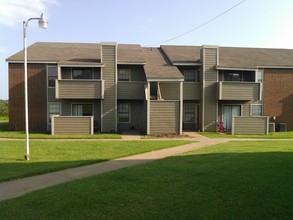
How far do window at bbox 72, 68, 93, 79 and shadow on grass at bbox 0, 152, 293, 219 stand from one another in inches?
590

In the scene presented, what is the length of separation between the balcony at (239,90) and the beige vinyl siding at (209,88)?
0.81 meters

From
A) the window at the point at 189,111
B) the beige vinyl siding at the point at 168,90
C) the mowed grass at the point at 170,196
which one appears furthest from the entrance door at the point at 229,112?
the mowed grass at the point at 170,196

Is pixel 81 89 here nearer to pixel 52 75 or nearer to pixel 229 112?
pixel 52 75

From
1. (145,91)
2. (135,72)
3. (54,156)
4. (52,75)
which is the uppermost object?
(135,72)

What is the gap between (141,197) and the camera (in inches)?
211

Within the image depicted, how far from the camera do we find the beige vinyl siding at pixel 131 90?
68.8ft

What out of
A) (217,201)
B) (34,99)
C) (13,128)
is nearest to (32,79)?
(34,99)

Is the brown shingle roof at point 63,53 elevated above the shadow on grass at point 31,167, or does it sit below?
above

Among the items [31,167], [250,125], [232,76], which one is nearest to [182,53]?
[232,76]

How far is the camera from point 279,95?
940 inches

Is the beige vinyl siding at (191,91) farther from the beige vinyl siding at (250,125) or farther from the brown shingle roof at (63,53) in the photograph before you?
the brown shingle roof at (63,53)

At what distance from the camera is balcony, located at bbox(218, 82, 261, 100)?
20.8m

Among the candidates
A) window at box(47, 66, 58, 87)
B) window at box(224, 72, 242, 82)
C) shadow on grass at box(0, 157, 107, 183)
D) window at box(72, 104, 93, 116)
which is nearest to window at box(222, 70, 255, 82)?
window at box(224, 72, 242, 82)

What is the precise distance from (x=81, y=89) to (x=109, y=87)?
204 cm
